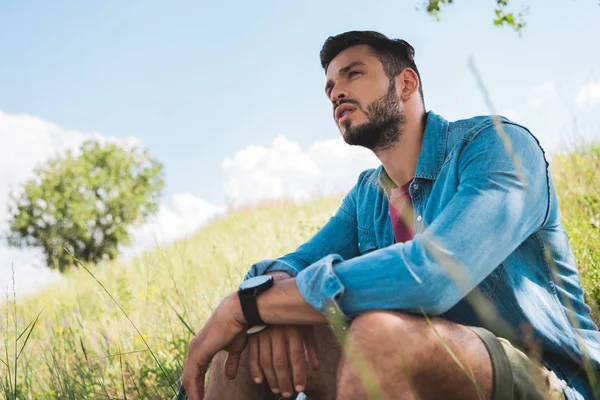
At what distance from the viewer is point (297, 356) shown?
2020 mm

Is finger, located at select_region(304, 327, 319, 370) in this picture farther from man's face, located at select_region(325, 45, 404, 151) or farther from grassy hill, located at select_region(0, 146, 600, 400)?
man's face, located at select_region(325, 45, 404, 151)

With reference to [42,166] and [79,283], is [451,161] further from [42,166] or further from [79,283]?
[42,166]

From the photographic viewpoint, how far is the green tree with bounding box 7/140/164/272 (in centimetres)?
3141

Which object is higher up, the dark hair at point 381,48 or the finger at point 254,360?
the dark hair at point 381,48

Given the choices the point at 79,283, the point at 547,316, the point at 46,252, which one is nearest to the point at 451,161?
the point at 547,316

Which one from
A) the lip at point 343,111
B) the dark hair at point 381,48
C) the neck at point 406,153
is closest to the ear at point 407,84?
the dark hair at point 381,48

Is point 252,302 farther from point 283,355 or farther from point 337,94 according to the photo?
point 337,94

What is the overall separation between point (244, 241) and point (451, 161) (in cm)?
519

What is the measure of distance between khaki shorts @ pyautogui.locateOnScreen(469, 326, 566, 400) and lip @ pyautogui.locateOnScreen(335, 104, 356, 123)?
134 cm

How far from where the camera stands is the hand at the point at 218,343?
2068 millimetres

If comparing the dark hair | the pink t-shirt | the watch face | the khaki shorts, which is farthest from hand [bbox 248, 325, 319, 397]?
the dark hair

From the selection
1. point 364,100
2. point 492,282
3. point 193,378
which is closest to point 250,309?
point 193,378

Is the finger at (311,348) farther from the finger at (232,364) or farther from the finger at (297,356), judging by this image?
the finger at (232,364)

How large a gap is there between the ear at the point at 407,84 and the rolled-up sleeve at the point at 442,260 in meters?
1.02
